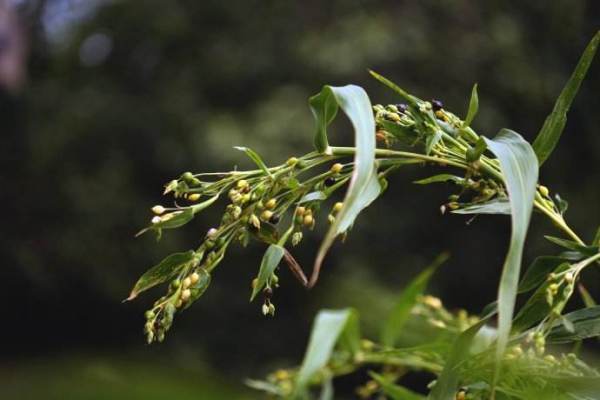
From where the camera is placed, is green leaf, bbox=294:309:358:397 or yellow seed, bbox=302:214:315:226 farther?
yellow seed, bbox=302:214:315:226

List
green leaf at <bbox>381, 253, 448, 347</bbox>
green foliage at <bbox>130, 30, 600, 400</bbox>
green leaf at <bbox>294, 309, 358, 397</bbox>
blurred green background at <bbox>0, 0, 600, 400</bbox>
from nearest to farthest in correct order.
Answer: green leaf at <bbox>294, 309, 358, 397</bbox> < green foliage at <bbox>130, 30, 600, 400</bbox> < green leaf at <bbox>381, 253, 448, 347</bbox> < blurred green background at <bbox>0, 0, 600, 400</bbox>

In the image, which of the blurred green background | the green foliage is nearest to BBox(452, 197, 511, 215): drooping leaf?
the green foliage

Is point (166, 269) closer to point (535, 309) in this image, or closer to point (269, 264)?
point (269, 264)

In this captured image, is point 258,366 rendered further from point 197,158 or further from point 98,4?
point 98,4

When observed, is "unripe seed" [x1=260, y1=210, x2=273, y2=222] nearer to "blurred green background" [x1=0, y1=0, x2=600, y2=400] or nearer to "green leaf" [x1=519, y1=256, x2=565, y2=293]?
"green leaf" [x1=519, y1=256, x2=565, y2=293]

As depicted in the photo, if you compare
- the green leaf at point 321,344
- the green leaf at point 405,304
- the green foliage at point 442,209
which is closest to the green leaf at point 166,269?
the green foliage at point 442,209

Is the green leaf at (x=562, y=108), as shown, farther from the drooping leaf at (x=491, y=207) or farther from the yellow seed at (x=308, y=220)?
the yellow seed at (x=308, y=220)
